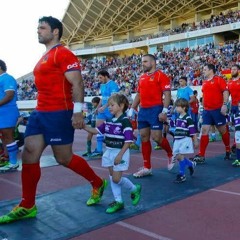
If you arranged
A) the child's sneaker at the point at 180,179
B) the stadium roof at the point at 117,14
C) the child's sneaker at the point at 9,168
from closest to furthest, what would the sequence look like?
the child's sneaker at the point at 180,179
the child's sneaker at the point at 9,168
the stadium roof at the point at 117,14

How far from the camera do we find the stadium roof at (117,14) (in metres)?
47.1

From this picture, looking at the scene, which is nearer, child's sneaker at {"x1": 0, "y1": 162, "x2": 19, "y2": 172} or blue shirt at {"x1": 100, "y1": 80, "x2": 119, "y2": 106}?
child's sneaker at {"x1": 0, "y1": 162, "x2": 19, "y2": 172}

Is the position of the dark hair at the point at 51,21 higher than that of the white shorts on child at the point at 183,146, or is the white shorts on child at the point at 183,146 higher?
the dark hair at the point at 51,21

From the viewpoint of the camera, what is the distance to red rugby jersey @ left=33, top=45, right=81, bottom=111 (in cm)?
383

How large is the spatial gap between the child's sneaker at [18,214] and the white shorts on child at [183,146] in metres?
2.65

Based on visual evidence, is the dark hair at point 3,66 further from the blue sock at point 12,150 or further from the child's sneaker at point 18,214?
the child's sneaker at point 18,214

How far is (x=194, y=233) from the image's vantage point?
3.42m

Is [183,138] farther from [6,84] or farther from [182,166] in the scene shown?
[6,84]

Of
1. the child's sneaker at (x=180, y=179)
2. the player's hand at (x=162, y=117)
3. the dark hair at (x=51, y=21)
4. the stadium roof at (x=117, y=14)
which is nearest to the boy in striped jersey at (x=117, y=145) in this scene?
the dark hair at (x=51, y=21)

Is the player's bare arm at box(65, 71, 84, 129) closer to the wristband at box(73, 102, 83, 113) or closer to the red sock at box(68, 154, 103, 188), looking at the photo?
the wristband at box(73, 102, 83, 113)

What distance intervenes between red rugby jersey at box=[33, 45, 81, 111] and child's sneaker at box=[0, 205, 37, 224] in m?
1.09

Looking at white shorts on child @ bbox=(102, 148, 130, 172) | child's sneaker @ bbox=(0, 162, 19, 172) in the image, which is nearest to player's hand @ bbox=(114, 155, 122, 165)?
white shorts on child @ bbox=(102, 148, 130, 172)

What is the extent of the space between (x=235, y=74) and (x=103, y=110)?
3.53 meters

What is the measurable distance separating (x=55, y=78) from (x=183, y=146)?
2.69 m
